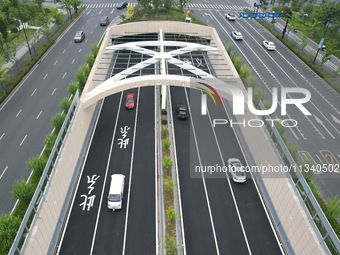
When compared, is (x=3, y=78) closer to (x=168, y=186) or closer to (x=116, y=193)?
(x=116, y=193)

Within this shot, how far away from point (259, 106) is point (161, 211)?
64.3 ft

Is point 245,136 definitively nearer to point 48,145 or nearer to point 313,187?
point 313,187

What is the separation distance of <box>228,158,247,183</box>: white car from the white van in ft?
44.5

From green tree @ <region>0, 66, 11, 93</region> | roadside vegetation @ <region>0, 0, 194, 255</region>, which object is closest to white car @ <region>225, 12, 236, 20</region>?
roadside vegetation @ <region>0, 0, 194, 255</region>

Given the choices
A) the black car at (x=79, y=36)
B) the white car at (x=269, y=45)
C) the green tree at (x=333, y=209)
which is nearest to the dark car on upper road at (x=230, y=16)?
the white car at (x=269, y=45)

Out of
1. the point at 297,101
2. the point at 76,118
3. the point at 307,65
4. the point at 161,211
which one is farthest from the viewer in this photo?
the point at 307,65

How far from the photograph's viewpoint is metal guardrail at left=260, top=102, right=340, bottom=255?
A: 75.7ft

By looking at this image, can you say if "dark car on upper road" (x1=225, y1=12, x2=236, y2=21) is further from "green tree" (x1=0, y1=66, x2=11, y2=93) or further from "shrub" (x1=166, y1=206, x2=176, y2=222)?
"shrub" (x1=166, y1=206, x2=176, y2=222)

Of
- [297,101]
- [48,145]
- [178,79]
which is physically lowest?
[297,101]

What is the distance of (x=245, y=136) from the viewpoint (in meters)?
41.9

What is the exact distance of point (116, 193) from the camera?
107 ft

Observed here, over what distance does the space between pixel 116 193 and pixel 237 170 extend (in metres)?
15.0

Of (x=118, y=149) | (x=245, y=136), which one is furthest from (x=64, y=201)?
(x=245, y=136)

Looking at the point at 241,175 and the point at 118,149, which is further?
the point at 118,149
